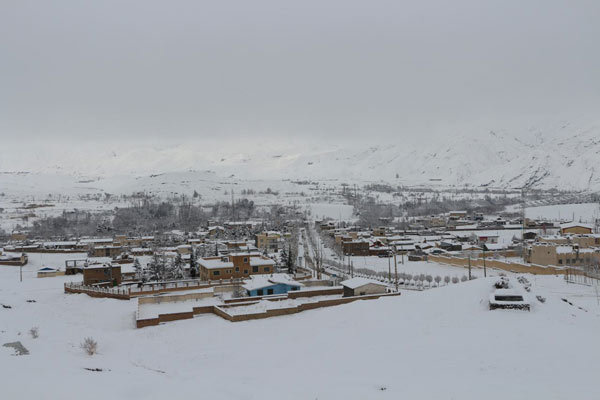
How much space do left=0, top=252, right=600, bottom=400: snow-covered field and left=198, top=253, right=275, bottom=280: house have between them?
27.0 ft

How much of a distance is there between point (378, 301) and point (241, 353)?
7.43m

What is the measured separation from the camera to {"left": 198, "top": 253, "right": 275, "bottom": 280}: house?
96.9ft

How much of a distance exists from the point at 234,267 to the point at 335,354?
17879mm

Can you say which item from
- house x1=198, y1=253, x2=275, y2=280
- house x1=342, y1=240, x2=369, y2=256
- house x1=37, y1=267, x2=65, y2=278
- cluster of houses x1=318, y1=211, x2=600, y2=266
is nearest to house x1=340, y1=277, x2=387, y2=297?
house x1=198, y1=253, x2=275, y2=280

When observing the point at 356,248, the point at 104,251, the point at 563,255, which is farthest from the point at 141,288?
the point at 563,255

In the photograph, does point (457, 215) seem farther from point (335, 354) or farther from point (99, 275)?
point (335, 354)

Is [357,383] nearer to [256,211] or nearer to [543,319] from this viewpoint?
[543,319]

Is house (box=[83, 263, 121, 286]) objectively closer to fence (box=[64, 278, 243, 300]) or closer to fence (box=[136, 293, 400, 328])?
fence (box=[64, 278, 243, 300])

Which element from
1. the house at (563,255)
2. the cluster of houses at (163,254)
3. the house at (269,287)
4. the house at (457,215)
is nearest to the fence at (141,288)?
the cluster of houses at (163,254)

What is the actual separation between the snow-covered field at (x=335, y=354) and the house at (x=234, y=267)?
824 centimetres

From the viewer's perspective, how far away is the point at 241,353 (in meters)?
Result: 13.6

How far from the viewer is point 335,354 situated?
41.8ft

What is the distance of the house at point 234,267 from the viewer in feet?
96.9

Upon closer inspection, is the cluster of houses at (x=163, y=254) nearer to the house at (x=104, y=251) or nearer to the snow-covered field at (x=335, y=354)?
the house at (x=104, y=251)
